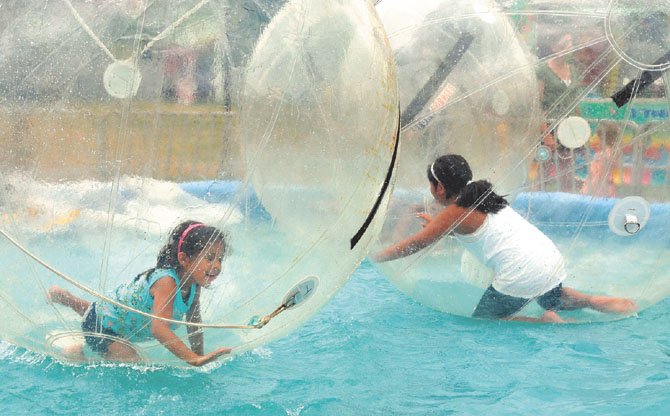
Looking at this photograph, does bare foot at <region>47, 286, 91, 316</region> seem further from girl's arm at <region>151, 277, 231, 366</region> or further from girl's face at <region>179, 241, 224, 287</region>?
girl's face at <region>179, 241, 224, 287</region>

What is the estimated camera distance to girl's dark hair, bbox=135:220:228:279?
2.71 meters

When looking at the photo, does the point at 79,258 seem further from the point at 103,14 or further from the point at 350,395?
the point at 350,395

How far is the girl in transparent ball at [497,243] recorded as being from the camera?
4.01 m

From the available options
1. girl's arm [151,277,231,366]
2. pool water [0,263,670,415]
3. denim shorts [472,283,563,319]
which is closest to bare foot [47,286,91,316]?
girl's arm [151,277,231,366]

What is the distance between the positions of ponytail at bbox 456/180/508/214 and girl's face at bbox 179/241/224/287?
1.57 meters

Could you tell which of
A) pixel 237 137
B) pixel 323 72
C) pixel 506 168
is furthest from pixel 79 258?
pixel 506 168

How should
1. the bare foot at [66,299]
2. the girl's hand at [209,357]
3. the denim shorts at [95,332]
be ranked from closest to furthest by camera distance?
the bare foot at [66,299]
the denim shorts at [95,332]
the girl's hand at [209,357]

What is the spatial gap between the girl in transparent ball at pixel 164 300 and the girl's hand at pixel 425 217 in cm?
142

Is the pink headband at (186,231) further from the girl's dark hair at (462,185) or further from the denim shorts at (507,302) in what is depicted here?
the denim shorts at (507,302)

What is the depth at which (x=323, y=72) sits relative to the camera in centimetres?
281

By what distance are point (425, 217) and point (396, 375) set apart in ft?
2.77

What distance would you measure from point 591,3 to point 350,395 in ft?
6.89

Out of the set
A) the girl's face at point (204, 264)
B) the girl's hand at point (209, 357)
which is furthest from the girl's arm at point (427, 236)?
the girl's face at point (204, 264)

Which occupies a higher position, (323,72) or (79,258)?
(323,72)
